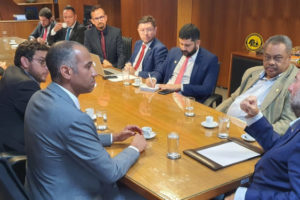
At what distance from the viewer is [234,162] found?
1639mm

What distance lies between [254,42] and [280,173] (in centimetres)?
345

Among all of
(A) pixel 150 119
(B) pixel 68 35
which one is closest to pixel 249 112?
(A) pixel 150 119

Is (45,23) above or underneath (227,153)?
above

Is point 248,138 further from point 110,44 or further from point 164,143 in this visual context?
point 110,44

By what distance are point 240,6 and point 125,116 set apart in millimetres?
3758

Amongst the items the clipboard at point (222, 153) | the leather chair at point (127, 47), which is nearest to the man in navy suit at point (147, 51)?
the leather chair at point (127, 47)

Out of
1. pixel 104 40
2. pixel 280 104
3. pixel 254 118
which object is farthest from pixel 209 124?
pixel 104 40

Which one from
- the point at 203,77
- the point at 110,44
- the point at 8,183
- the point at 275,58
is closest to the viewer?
the point at 8,183

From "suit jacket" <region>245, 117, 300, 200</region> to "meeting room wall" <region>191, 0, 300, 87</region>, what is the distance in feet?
12.3

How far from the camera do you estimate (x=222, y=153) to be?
1.74 meters

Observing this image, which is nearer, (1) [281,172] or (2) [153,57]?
(1) [281,172]

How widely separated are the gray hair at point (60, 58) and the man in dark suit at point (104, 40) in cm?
301

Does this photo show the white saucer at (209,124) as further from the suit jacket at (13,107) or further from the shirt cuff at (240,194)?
the suit jacket at (13,107)

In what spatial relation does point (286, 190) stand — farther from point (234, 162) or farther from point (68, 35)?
point (68, 35)
